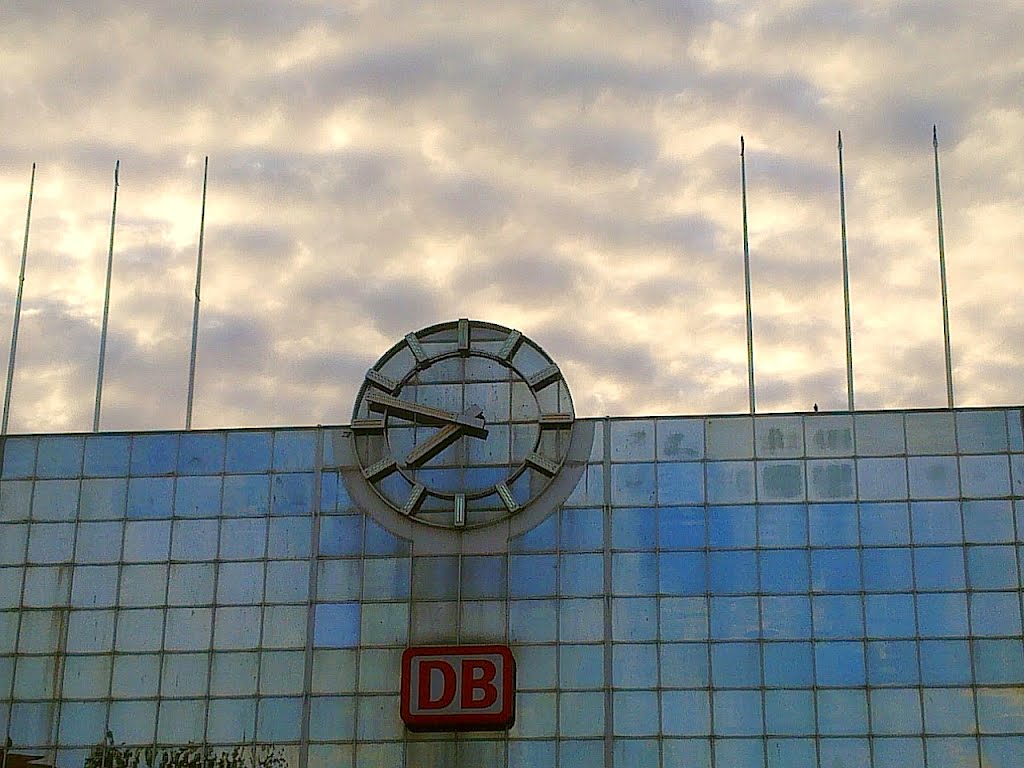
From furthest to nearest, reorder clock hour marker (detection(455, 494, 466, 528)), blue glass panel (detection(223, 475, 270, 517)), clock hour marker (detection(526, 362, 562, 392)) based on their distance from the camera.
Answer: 1. clock hour marker (detection(526, 362, 562, 392))
2. blue glass panel (detection(223, 475, 270, 517))
3. clock hour marker (detection(455, 494, 466, 528))

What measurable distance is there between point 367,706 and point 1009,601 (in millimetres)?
18351

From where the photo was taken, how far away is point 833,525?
→ 1857 inches

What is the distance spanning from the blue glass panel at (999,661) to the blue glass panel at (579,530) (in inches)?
412

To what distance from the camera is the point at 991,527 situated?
1841 inches

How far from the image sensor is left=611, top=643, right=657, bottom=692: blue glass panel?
46031 mm

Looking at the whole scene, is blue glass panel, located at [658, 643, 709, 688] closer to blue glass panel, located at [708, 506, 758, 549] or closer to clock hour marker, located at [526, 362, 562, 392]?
blue glass panel, located at [708, 506, 758, 549]

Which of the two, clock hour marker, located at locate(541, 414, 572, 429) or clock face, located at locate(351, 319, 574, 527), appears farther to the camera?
clock hour marker, located at locate(541, 414, 572, 429)

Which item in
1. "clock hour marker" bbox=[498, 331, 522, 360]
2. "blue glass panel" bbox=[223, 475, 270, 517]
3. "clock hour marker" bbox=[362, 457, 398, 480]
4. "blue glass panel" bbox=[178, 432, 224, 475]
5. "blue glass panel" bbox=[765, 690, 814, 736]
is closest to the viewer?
"blue glass panel" bbox=[765, 690, 814, 736]

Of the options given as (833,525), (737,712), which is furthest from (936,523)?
(737,712)

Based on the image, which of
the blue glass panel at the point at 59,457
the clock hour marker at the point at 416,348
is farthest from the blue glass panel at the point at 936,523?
the blue glass panel at the point at 59,457

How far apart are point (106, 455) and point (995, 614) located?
88.2ft

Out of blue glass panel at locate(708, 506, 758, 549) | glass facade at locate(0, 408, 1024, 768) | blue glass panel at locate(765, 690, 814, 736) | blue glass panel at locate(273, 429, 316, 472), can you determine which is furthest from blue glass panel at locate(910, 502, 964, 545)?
blue glass panel at locate(273, 429, 316, 472)

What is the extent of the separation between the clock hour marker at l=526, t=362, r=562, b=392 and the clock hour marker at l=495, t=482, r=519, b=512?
3295 mm

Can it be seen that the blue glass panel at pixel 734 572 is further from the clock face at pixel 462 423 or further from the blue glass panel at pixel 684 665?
the clock face at pixel 462 423
